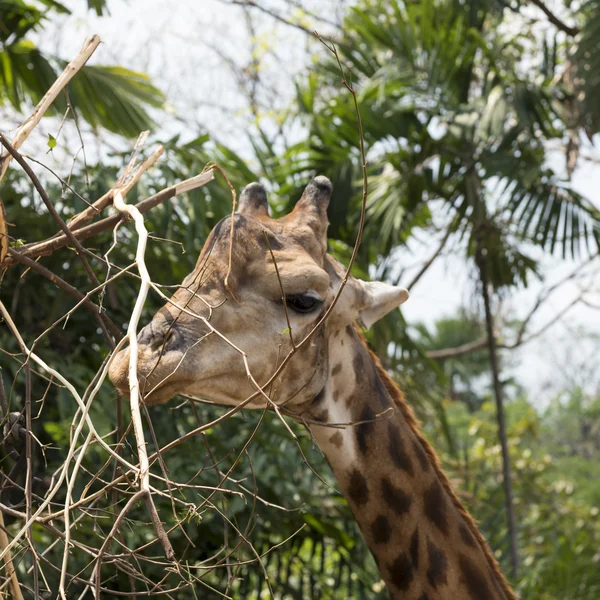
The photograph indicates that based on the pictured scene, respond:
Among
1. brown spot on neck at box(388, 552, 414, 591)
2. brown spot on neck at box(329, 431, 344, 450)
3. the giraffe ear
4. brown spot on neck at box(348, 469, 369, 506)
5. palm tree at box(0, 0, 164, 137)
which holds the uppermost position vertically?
palm tree at box(0, 0, 164, 137)

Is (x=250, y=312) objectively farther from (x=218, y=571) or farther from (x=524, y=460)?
(x=524, y=460)

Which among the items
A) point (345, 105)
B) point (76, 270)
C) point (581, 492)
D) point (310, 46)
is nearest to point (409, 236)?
point (345, 105)

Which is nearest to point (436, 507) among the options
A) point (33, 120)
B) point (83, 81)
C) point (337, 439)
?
point (337, 439)

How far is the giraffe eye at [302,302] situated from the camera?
7.80ft

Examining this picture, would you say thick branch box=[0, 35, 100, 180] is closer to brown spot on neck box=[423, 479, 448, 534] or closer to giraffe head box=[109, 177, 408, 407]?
giraffe head box=[109, 177, 408, 407]

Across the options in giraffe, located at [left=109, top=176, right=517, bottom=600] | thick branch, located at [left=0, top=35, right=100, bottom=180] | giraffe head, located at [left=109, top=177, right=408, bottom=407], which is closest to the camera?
thick branch, located at [left=0, top=35, right=100, bottom=180]

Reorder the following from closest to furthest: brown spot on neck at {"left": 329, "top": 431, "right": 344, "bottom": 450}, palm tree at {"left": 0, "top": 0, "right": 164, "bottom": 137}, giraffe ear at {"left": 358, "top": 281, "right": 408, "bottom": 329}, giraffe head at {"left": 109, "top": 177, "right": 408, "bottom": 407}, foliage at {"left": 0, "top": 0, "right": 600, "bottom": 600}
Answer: giraffe head at {"left": 109, "top": 177, "right": 408, "bottom": 407}
brown spot on neck at {"left": 329, "top": 431, "right": 344, "bottom": 450}
giraffe ear at {"left": 358, "top": 281, "right": 408, "bottom": 329}
foliage at {"left": 0, "top": 0, "right": 600, "bottom": 600}
palm tree at {"left": 0, "top": 0, "right": 164, "bottom": 137}

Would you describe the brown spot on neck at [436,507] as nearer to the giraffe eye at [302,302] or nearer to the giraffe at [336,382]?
the giraffe at [336,382]

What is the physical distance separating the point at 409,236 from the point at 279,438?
2.28 m

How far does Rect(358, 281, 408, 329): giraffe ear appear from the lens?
8.62ft

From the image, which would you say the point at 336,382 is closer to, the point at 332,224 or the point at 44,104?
the point at 44,104

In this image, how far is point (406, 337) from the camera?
5672 mm

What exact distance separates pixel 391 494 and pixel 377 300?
58 centimetres

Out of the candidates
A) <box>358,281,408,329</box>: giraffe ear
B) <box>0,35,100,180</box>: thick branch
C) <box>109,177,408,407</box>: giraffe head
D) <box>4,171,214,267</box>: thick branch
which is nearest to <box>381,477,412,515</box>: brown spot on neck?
<box>109,177,408,407</box>: giraffe head
